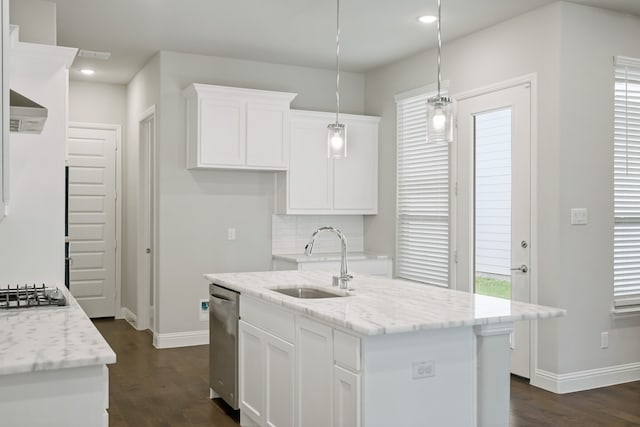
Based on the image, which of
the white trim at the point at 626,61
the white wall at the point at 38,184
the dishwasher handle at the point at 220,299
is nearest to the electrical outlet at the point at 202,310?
the dishwasher handle at the point at 220,299

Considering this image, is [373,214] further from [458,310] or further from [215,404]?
[458,310]

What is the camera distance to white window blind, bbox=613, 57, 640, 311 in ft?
15.6

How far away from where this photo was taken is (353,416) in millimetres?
2545

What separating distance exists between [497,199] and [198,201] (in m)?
2.87

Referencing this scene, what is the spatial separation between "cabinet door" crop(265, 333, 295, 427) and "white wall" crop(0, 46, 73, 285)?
1491mm

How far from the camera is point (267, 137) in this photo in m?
5.96

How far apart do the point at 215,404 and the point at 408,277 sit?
2.70 m

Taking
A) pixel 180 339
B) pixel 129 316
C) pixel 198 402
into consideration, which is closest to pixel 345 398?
pixel 198 402

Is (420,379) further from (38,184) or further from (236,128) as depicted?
(236,128)

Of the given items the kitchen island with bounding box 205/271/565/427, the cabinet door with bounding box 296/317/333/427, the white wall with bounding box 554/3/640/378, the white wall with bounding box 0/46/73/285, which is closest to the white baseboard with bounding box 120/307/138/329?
the white wall with bounding box 0/46/73/285

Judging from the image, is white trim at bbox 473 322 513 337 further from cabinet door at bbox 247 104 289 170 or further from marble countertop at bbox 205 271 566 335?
cabinet door at bbox 247 104 289 170

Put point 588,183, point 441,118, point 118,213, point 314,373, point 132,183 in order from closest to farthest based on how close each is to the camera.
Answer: point 314,373 < point 441,118 < point 588,183 < point 132,183 < point 118,213

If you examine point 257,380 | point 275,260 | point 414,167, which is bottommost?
point 257,380

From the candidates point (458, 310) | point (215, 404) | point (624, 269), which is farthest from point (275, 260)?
point (458, 310)
